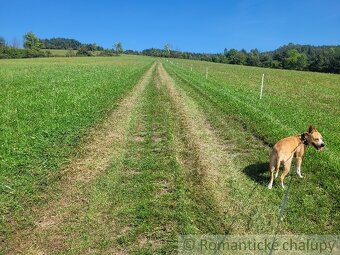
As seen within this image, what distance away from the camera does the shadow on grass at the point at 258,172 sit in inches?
284

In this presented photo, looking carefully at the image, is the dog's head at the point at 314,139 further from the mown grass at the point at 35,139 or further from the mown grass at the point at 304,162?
the mown grass at the point at 35,139

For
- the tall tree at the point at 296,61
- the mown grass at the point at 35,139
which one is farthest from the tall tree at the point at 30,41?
the mown grass at the point at 35,139

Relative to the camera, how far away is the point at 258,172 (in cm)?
768

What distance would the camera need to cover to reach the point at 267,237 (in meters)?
5.11

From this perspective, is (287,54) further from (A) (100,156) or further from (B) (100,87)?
(A) (100,156)

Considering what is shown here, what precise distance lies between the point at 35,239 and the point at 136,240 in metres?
1.43

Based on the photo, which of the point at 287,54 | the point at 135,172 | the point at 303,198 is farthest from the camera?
the point at 287,54

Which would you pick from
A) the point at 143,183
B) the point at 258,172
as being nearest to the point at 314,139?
the point at 258,172

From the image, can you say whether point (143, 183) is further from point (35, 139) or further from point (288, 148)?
point (35, 139)

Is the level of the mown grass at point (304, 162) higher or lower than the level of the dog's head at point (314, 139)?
lower

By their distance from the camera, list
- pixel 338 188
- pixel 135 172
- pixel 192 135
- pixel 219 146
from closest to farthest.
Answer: pixel 338 188
pixel 135 172
pixel 219 146
pixel 192 135

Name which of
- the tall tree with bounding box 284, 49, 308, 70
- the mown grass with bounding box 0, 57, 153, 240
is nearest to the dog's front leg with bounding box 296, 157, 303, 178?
the mown grass with bounding box 0, 57, 153, 240

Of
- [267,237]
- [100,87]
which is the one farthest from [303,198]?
[100,87]

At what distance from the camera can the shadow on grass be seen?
7.23m
